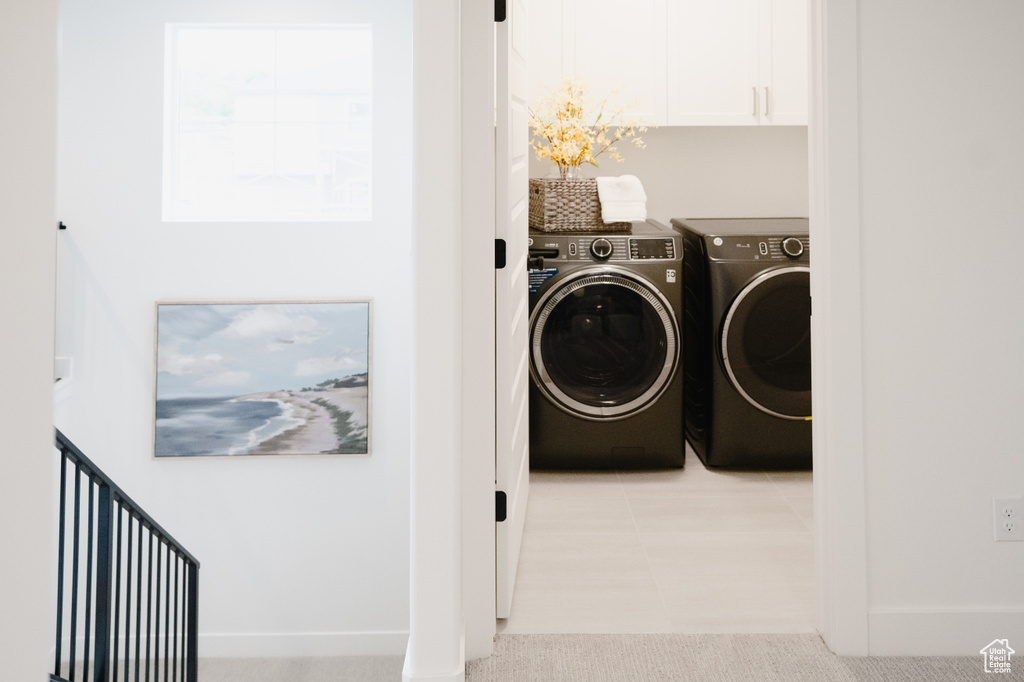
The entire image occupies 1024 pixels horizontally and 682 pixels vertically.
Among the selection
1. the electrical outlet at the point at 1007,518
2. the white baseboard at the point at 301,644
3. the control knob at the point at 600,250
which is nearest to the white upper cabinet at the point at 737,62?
the control knob at the point at 600,250

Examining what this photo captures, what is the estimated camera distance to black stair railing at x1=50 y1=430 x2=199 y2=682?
256cm

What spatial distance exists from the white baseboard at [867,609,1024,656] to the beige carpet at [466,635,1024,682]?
28 mm

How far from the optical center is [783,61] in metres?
3.75

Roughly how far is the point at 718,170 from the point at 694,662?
2.80 meters

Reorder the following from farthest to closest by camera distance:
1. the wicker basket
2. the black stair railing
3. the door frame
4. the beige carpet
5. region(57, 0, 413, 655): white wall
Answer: region(57, 0, 413, 655): white wall < the wicker basket < the black stair railing < the beige carpet < the door frame

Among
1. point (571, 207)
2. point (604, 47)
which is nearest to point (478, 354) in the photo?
point (571, 207)

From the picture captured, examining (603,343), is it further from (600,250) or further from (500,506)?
(500,506)

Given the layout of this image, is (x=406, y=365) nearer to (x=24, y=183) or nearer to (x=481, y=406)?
(x=481, y=406)

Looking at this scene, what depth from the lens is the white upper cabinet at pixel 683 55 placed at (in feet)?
12.2

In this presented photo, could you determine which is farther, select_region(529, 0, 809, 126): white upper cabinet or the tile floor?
select_region(529, 0, 809, 126): white upper cabinet

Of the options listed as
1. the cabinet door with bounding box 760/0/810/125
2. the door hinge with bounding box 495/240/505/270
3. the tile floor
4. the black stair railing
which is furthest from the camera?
the cabinet door with bounding box 760/0/810/125

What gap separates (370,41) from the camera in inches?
195

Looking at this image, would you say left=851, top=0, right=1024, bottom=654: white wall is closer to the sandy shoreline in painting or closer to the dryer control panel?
the dryer control panel

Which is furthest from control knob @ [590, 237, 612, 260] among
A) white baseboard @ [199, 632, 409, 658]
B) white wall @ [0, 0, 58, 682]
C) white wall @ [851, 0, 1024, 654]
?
white wall @ [0, 0, 58, 682]
